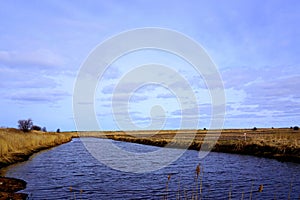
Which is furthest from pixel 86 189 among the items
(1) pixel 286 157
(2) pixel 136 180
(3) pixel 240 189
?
(1) pixel 286 157

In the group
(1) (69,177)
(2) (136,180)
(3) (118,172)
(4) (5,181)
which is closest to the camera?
(4) (5,181)

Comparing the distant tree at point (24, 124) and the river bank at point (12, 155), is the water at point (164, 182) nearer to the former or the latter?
the river bank at point (12, 155)

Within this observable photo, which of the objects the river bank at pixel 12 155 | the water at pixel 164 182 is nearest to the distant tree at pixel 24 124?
the river bank at pixel 12 155

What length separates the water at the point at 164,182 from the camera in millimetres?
14883

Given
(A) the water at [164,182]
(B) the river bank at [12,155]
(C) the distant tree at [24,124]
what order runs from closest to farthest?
(A) the water at [164,182]
(B) the river bank at [12,155]
(C) the distant tree at [24,124]

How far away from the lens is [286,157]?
25.8 metres

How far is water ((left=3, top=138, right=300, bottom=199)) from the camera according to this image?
14883 mm

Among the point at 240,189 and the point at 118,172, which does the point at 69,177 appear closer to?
the point at 118,172

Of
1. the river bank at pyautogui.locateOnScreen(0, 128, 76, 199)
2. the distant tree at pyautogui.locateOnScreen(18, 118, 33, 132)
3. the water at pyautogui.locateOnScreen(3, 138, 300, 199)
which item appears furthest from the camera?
the distant tree at pyautogui.locateOnScreen(18, 118, 33, 132)

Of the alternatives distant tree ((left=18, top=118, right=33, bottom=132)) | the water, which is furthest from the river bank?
distant tree ((left=18, top=118, right=33, bottom=132))

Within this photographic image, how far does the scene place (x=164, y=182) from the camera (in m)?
18.4

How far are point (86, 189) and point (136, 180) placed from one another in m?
3.66

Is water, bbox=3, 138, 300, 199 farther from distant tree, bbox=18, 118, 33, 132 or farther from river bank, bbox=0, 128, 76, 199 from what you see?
distant tree, bbox=18, 118, 33, 132

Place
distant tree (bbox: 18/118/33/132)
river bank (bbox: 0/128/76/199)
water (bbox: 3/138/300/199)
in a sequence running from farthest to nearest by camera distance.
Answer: distant tree (bbox: 18/118/33/132) < river bank (bbox: 0/128/76/199) < water (bbox: 3/138/300/199)
